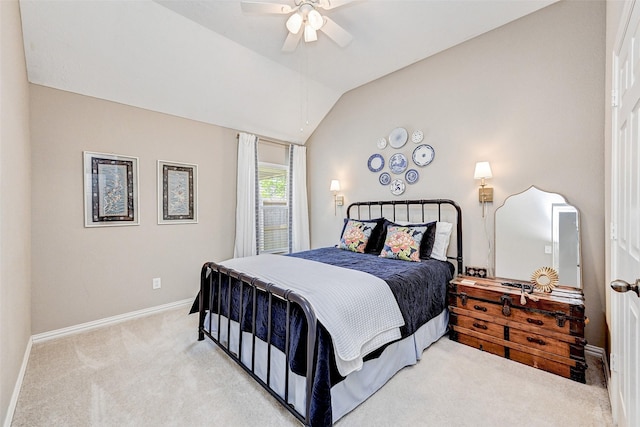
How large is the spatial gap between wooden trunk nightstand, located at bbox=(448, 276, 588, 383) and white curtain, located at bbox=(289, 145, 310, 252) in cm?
263

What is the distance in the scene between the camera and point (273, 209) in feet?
15.1

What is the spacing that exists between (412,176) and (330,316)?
2.43 metres

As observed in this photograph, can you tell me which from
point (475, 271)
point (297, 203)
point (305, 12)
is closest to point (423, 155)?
point (475, 271)

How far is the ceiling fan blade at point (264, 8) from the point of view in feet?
6.58

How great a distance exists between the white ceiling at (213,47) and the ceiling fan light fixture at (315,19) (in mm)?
318

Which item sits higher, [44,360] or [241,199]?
[241,199]

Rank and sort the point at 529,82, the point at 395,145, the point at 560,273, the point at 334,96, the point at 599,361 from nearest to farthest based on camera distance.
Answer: the point at 599,361 → the point at 560,273 → the point at 529,82 → the point at 395,145 → the point at 334,96

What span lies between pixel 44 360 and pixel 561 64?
5.08 m

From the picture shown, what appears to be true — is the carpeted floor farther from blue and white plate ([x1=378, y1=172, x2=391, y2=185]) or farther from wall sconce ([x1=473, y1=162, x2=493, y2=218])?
blue and white plate ([x1=378, y1=172, x2=391, y2=185])

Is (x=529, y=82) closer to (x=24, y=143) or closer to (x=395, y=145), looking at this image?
(x=395, y=145)

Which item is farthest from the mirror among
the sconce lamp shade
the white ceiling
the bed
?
the white ceiling

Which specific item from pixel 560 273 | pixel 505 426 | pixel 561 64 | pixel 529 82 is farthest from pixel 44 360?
pixel 561 64

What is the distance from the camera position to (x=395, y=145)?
365 cm

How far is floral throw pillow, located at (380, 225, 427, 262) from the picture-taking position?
2.83 m
